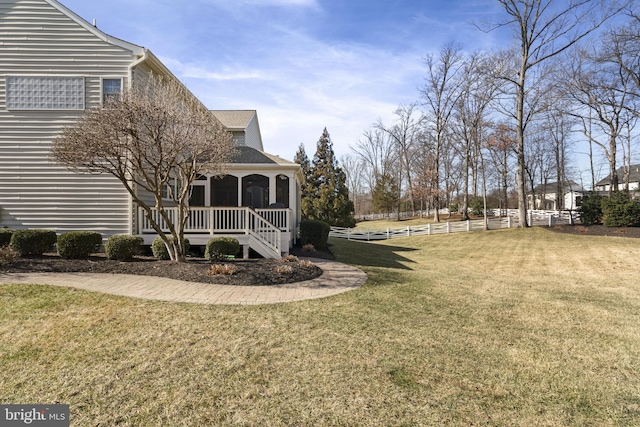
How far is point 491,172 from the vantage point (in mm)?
39531

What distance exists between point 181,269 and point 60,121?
653 cm

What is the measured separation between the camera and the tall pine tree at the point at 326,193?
2392 centimetres

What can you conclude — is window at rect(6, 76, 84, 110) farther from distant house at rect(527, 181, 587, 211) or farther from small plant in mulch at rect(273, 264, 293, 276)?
distant house at rect(527, 181, 587, 211)

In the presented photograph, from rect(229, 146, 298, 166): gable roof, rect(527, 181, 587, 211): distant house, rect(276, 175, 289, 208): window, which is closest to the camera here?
rect(229, 146, 298, 166): gable roof

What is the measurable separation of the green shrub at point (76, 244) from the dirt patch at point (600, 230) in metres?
22.6

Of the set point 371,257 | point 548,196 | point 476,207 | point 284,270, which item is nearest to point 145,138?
point 284,270

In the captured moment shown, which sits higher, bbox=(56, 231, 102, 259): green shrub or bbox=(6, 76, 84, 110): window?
bbox=(6, 76, 84, 110): window

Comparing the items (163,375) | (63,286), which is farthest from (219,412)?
(63,286)

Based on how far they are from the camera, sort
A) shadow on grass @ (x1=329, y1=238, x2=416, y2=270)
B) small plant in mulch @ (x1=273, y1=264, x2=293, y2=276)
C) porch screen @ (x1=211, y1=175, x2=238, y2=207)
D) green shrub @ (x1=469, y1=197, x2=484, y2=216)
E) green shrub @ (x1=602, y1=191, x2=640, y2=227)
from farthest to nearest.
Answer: green shrub @ (x1=469, y1=197, x2=484, y2=216) < green shrub @ (x1=602, y1=191, x2=640, y2=227) < porch screen @ (x1=211, y1=175, x2=238, y2=207) < shadow on grass @ (x1=329, y1=238, x2=416, y2=270) < small plant in mulch @ (x1=273, y1=264, x2=293, y2=276)

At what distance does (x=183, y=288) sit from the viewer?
6340mm

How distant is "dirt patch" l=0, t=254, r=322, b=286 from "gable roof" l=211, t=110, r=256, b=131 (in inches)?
396

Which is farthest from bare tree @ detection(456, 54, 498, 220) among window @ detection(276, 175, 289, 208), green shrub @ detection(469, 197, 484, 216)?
window @ detection(276, 175, 289, 208)

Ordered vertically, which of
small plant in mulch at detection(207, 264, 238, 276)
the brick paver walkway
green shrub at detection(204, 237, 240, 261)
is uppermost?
green shrub at detection(204, 237, 240, 261)

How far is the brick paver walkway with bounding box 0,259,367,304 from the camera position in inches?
226
